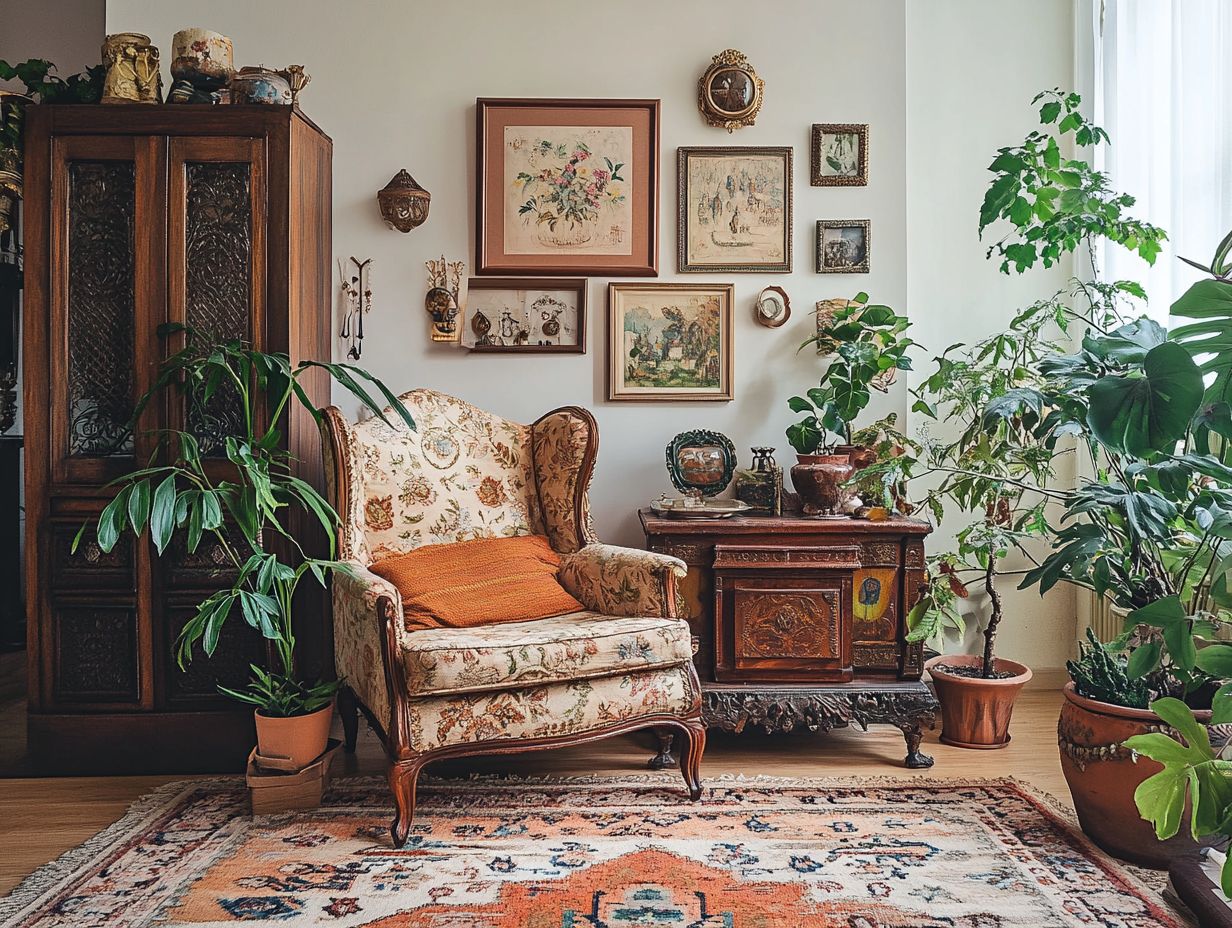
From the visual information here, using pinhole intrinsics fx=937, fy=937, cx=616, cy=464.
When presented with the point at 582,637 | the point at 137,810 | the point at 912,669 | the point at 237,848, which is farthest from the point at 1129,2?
the point at 137,810

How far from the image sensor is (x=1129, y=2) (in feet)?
10.8

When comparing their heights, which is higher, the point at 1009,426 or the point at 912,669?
the point at 1009,426

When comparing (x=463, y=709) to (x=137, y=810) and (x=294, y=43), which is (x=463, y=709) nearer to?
(x=137, y=810)

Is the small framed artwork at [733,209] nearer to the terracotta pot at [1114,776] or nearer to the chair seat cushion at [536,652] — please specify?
the chair seat cushion at [536,652]

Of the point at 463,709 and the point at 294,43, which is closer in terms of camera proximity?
the point at 463,709

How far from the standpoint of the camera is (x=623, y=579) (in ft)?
9.10

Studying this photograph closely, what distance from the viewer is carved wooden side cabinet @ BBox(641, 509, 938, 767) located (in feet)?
9.57

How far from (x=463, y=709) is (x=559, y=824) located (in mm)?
417

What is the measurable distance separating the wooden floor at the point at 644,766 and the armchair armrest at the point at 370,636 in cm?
47

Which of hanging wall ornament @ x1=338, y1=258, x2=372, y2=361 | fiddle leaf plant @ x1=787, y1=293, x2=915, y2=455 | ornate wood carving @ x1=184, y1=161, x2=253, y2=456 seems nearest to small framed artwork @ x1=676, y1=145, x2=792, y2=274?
fiddle leaf plant @ x1=787, y1=293, x2=915, y2=455

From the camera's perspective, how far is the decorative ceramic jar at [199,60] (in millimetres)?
2934

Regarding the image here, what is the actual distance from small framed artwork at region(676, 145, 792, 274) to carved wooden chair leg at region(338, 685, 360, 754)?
1.87m

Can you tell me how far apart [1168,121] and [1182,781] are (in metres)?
2.30

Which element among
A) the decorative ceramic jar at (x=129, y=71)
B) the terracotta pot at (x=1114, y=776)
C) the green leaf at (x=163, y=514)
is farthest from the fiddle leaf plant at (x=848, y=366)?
the decorative ceramic jar at (x=129, y=71)
